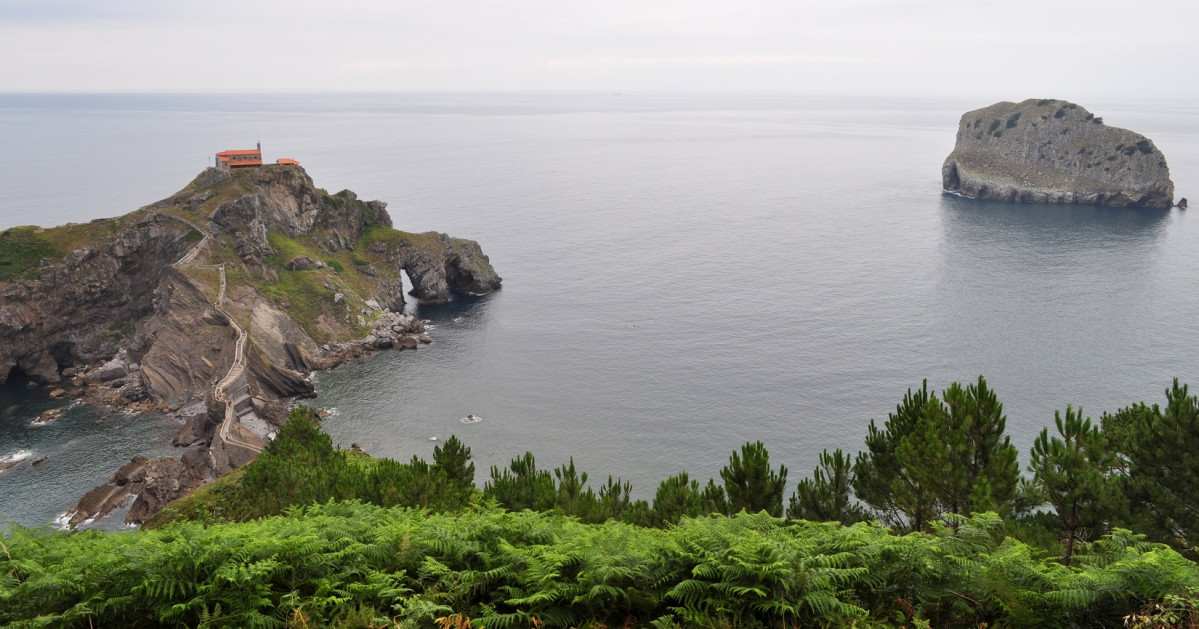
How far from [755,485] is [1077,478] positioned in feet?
38.8

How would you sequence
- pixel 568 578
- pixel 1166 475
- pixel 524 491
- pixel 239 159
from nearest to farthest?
1. pixel 568 578
2. pixel 1166 475
3. pixel 524 491
4. pixel 239 159

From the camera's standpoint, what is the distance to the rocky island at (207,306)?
89.7 meters

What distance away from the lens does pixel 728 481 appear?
31.9 metres

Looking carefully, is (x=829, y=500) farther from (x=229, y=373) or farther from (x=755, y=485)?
(x=229, y=373)

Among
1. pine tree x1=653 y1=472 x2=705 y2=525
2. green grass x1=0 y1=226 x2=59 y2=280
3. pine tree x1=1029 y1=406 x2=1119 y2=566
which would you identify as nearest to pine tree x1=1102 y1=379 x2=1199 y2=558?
pine tree x1=1029 y1=406 x2=1119 y2=566

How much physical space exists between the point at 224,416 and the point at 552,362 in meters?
41.6

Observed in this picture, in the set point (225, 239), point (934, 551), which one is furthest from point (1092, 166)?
point (934, 551)

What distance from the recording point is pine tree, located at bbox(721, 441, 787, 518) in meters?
30.9

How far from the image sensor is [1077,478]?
27.2 m

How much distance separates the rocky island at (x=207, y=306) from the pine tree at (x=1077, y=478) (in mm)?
70316

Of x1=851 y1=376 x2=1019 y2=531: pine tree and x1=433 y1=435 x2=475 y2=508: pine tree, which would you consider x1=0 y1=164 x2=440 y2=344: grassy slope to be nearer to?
x1=433 y1=435 x2=475 y2=508: pine tree

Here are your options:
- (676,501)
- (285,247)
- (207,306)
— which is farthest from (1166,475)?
(285,247)

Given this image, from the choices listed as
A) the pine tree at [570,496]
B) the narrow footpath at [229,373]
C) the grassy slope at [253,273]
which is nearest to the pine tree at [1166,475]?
the pine tree at [570,496]

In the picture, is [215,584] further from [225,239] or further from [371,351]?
[225,239]
